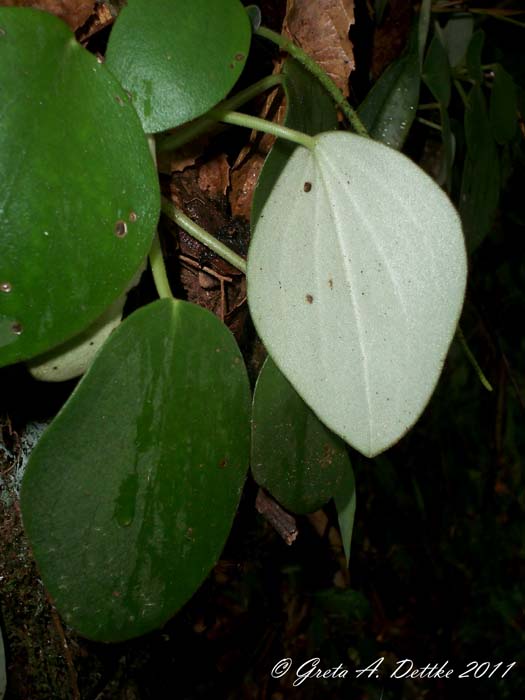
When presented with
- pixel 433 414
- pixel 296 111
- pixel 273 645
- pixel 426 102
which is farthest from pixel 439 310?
pixel 433 414

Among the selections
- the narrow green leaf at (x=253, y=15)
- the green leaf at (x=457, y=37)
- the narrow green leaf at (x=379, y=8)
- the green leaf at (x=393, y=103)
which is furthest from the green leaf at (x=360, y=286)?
the green leaf at (x=457, y=37)

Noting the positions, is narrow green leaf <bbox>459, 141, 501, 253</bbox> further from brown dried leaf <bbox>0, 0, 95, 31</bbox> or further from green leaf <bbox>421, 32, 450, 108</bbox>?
brown dried leaf <bbox>0, 0, 95, 31</bbox>

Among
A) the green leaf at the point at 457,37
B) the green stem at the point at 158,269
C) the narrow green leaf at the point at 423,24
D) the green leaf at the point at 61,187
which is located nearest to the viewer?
the green leaf at the point at 61,187

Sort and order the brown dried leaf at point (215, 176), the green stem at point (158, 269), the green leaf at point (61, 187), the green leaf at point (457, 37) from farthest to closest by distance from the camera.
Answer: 1. the green leaf at point (457, 37)
2. the brown dried leaf at point (215, 176)
3. the green stem at point (158, 269)
4. the green leaf at point (61, 187)

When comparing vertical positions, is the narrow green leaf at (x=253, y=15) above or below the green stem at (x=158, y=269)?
above

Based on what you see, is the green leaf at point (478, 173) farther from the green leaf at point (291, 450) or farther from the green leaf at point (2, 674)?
the green leaf at point (2, 674)

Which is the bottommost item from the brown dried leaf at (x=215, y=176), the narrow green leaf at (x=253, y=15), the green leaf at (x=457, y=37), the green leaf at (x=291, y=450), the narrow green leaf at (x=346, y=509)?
the narrow green leaf at (x=346, y=509)

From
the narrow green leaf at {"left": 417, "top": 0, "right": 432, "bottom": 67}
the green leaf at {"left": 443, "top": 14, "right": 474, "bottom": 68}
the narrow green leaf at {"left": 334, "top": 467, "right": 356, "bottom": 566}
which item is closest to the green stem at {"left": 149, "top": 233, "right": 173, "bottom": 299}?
the narrow green leaf at {"left": 334, "top": 467, "right": 356, "bottom": 566}
